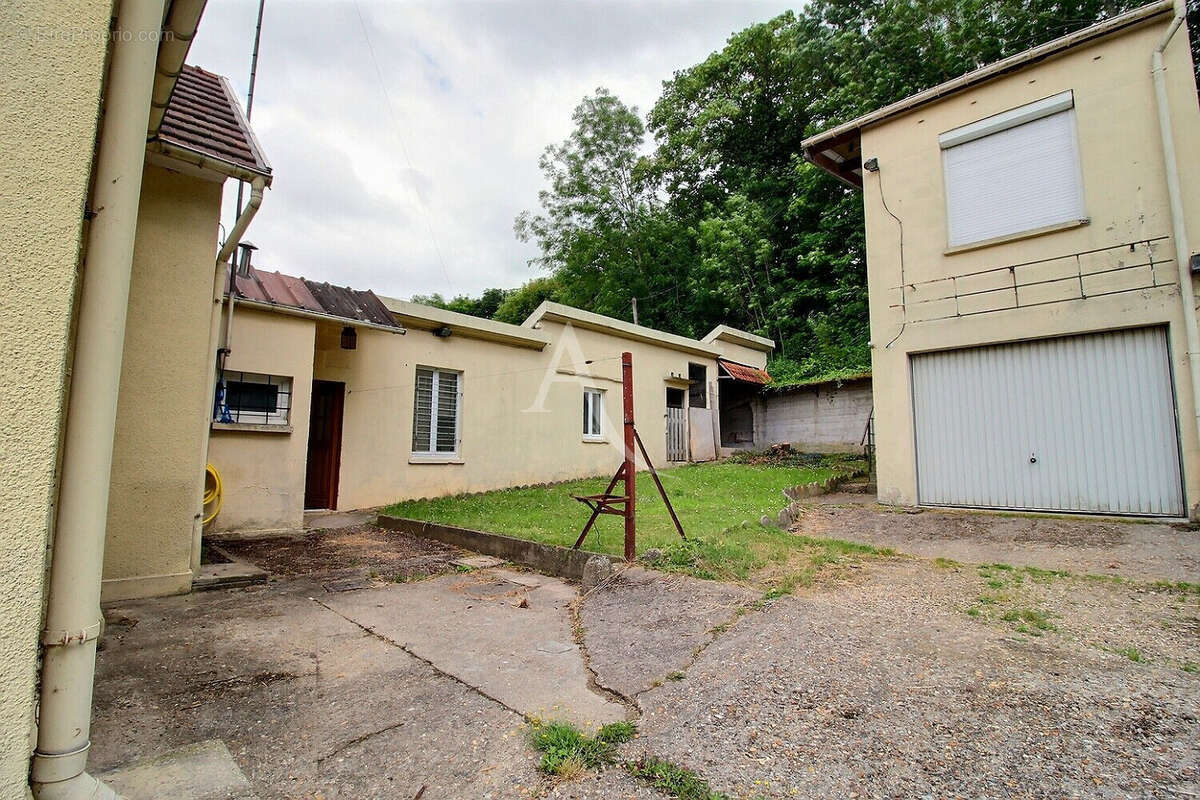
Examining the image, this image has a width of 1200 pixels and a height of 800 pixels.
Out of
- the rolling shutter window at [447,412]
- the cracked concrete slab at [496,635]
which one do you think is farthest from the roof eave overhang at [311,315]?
the cracked concrete slab at [496,635]

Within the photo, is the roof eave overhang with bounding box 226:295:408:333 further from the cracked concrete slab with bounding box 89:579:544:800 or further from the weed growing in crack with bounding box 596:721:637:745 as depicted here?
the weed growing in crack with bounding box 596:721:637:745

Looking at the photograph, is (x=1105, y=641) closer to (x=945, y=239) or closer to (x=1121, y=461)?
(x=1121, y=461)

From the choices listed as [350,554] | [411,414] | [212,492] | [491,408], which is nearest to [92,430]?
[350,554]

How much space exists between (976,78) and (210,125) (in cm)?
953

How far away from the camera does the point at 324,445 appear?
363 inches

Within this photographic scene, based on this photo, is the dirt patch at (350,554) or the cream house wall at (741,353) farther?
the cream house wall at (741,353)

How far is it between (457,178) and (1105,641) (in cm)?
1389

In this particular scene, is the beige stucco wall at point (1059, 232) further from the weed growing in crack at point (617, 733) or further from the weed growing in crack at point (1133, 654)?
the weed growing in crack at point (617, 733)

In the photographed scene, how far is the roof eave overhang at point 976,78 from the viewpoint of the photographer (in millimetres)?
6633

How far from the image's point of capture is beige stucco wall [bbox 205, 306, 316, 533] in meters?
7.30

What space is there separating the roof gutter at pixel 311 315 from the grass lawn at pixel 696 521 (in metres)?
2.98

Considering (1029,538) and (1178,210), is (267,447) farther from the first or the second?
(1178,210)

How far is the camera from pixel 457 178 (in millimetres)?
13383

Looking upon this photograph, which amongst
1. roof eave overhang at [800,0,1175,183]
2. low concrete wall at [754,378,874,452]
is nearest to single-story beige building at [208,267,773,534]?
low concrete wall at [754,378,874,452]
